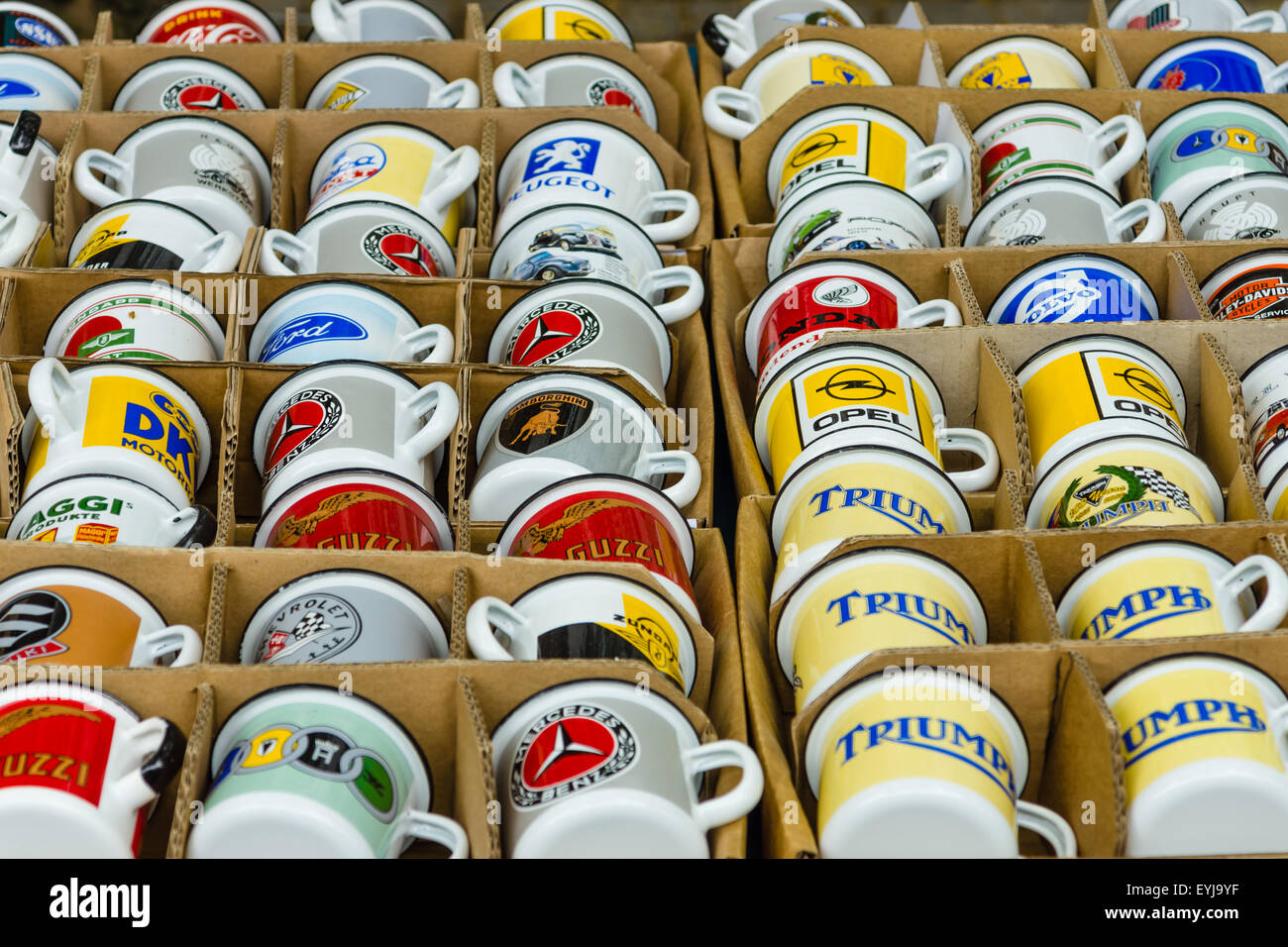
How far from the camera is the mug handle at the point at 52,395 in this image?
1.43 m

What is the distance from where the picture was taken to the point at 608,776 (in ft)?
3.70

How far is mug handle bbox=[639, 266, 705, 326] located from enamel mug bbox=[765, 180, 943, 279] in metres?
0.12

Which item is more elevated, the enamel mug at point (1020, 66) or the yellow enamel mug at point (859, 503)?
the enamel mug at point (1020, 66)

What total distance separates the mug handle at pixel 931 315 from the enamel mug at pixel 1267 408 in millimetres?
304

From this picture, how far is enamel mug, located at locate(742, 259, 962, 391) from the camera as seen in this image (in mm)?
A: 1639

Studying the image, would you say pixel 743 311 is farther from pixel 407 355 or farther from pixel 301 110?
pixel 301 110

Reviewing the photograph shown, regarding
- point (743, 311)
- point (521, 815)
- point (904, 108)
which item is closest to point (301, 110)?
point (743, 311)

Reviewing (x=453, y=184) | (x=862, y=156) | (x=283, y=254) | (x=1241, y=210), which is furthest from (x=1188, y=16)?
(x=283, y=254)

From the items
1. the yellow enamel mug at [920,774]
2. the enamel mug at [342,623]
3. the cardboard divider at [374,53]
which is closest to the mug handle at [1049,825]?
the yellow enamel mug at [920,774]

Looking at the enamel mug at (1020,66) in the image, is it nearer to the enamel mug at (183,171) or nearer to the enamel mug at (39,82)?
the enamel mug at (183,171)

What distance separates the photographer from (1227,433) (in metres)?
1.52
